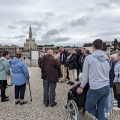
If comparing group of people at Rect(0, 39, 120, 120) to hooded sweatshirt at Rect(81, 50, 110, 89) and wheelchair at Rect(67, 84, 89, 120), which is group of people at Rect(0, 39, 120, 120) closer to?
hooded sweatshirt at Rect(81, 50, 110, 89)

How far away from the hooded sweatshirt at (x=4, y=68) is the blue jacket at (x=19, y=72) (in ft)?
1.85

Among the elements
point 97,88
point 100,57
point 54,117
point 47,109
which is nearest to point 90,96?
point 97,88

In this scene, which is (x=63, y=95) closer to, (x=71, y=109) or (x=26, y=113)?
(x=26, y=113)

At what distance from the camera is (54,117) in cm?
489

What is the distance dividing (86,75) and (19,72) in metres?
3.02

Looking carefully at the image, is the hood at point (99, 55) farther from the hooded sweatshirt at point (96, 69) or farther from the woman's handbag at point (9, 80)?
the woman's handbag at point (9, 80)

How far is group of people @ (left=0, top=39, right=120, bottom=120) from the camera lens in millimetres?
3418

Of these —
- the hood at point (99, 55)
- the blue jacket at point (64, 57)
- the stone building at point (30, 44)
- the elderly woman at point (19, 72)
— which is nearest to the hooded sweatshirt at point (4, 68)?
the elderly woman at point (19, 72)

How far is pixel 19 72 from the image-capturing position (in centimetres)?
584

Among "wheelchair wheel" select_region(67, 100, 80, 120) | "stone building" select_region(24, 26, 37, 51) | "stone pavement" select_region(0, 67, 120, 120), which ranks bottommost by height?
"stone pavement" select_region(0, 67, 120, 120)

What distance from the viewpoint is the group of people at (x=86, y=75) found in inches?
135

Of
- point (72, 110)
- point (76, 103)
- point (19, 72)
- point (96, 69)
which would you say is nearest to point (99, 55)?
point (96, 69)

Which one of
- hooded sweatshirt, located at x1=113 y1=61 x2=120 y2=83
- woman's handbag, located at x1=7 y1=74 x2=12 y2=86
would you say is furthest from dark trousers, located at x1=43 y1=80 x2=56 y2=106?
hooded sweatshirt, located at x1=113 y1=61 x2=120 y2=83

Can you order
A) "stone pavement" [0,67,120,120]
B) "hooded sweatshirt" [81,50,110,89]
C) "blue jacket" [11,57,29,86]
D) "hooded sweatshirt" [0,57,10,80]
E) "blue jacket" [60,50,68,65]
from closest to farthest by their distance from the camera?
"hooded sweatshirt" [81,50,110,89] → "stone pavement" [0,67,120,120] → "blue jacket" [11,57,29,86] → "hooded sweatshirt" [0,57,10,80] → "blue jacket" [60,50,68,65]
